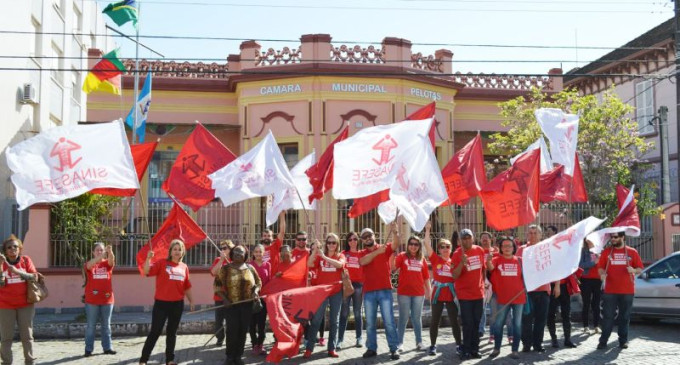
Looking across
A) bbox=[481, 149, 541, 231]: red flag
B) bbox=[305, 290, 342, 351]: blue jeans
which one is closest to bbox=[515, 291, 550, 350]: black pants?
bbox=[481, 149, 541, 231]: red flag

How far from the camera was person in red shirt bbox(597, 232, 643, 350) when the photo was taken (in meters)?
10.4

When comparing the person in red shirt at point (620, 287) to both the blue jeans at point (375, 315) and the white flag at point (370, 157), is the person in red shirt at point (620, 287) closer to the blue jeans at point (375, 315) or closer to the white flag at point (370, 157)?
the blue jeans at point (375, 315)

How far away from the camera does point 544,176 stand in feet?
43.0

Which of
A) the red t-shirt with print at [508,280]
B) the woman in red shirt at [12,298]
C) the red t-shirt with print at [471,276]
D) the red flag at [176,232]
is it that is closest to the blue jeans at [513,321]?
A: the red t-shirt with print at [508,280]

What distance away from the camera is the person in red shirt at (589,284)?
11.6 metres

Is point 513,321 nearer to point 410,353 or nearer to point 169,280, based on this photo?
point 410,353

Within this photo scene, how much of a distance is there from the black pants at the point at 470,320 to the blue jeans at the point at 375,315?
98cm

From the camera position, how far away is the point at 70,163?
931 centimetres

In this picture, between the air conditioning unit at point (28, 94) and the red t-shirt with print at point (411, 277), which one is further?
the air conditioning unit at point (28, 94)

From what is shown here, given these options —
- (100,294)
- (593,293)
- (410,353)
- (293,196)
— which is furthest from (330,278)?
(593,293)

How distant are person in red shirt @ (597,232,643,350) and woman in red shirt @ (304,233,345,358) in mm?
4046

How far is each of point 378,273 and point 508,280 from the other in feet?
6.11

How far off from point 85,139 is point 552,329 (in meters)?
7.53

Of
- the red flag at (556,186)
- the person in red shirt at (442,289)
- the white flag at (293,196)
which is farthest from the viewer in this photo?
the red flag at (556,186)
